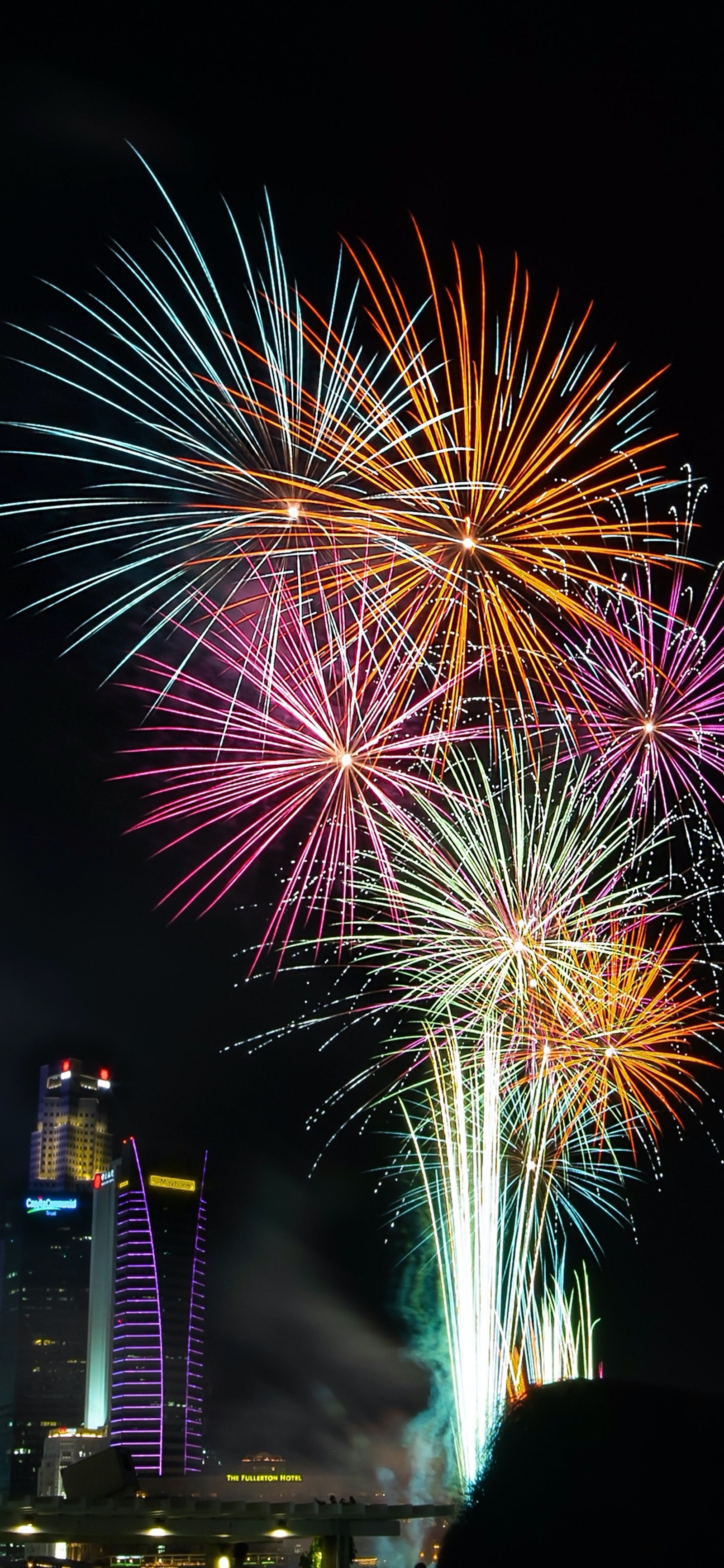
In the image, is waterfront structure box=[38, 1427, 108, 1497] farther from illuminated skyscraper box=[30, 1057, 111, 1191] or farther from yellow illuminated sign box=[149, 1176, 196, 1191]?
illuminated skyscraper box=[30, 1057, 111, 1191]

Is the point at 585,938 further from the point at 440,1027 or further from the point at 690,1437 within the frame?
the point at 690,1437

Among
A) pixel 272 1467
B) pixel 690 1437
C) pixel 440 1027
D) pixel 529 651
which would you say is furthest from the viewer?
pixel 272 1467

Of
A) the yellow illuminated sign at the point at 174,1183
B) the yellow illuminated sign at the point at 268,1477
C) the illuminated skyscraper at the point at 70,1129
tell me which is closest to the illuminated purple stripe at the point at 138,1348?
the yellow illuminated sign at the point at 174,1183

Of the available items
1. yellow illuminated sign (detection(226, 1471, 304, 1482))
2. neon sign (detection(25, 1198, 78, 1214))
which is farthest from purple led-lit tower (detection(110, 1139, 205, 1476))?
neon sign (detection(25, 1198, 78, 1214))

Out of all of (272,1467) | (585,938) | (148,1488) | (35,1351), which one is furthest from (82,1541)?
(35,1351)

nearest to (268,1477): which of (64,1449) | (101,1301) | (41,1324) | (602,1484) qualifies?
(64,1449)

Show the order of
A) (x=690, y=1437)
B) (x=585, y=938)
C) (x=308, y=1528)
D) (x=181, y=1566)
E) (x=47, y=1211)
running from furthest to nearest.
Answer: (x=47, y=1211) < (x=181, y=1566) < (x=308, y=1528) < (x=585, y=938) < (x=690, y=1437)

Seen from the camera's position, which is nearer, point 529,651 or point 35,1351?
point 529,651
